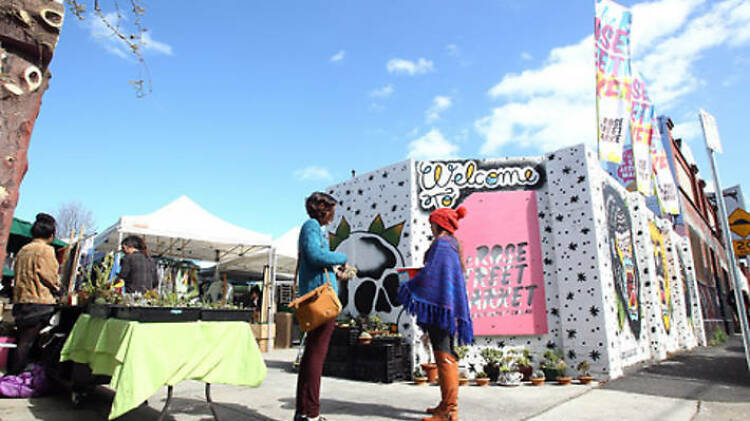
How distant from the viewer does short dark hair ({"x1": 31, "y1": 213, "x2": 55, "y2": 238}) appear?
4.30 m

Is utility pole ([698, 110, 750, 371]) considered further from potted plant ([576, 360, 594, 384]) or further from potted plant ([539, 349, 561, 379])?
potted plant ([539, 349, 561, 379])

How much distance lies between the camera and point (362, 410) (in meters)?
3.96

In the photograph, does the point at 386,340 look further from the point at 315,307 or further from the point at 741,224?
the point at 741,224

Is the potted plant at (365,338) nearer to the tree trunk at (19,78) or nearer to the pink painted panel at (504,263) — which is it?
the pink painted panel at (504,263)

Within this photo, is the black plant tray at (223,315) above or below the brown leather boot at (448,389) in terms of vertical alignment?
above

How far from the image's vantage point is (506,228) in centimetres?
667

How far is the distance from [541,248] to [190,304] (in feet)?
17.4

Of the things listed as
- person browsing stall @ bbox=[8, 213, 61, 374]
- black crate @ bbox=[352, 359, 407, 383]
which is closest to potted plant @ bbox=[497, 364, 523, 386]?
black crate @ bbox=[352, 359, 407, 383]

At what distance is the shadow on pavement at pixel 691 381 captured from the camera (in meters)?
4.86

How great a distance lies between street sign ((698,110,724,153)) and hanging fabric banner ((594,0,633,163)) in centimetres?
127

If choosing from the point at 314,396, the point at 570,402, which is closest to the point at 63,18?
the point at 314,396

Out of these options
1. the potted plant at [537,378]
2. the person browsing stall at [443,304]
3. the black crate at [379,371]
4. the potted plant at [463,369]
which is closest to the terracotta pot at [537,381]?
the potted plant at [537,378]

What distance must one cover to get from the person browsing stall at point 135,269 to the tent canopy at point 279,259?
6817 mm

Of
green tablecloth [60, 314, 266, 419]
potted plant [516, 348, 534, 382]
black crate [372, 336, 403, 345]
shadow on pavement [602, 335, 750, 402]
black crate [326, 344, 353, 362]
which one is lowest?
shadow on pavement [602, 335, 750, 402]
